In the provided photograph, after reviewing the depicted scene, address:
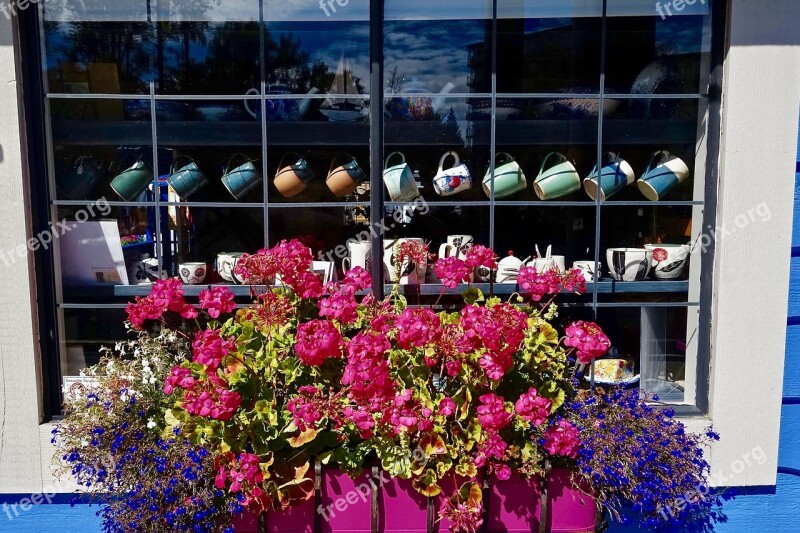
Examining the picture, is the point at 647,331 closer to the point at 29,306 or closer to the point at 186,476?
the point at 186,476

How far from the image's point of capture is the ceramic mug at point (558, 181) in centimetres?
263

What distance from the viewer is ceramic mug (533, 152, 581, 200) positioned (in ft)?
8.63

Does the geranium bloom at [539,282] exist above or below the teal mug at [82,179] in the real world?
below

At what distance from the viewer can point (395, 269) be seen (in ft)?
8.33

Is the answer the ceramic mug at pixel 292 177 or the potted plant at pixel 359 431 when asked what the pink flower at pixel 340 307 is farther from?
the ceramic mug at pixel 292 177

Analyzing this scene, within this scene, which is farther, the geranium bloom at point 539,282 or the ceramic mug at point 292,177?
the ceramic mug at point 292,177

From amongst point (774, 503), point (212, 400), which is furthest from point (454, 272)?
point (774, 503)

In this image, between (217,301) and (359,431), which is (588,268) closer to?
(359,431)

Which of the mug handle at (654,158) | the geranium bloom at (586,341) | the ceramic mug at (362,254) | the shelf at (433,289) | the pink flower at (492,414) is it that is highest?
the mug handle at (654,158)

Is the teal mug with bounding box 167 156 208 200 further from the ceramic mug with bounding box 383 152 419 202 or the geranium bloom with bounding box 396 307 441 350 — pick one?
the geranium bloom with bounding box 396 307 441 350

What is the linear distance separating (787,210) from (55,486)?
2559 mm

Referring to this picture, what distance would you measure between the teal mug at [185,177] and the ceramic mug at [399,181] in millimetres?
720

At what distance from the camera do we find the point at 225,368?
6.56 ft

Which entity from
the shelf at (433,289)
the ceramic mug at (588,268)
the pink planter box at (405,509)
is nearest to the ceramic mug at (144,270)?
the shelf at (433,289)
